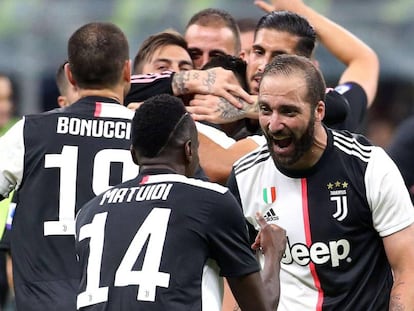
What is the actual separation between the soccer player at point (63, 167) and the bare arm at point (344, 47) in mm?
1890

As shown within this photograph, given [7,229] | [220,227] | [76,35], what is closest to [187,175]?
[220,227]

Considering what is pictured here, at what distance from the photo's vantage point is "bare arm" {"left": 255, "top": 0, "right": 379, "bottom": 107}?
8.38 meters

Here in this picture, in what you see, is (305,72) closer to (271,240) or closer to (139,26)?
(271,240)

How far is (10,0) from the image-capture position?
790 inches

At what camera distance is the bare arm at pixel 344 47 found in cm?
838

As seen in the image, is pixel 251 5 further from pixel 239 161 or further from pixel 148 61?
pixel 239 161

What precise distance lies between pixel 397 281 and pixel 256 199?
0.82 metres

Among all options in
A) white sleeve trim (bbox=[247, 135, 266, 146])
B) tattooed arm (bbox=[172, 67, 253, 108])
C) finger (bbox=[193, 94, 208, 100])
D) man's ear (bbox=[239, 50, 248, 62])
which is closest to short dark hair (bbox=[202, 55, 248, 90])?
man's ear (bbox=[239, 50, 248, 62])

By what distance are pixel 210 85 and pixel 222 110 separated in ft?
0.59

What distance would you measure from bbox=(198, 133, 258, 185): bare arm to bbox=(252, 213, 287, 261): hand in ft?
2.96

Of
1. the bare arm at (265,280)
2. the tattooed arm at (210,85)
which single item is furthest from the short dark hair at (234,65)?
the bare arm at (265,280)

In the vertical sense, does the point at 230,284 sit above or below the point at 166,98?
below

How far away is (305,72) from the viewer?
21.1 feet

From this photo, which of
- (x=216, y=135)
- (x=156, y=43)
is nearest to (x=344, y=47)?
(x=156, y=43)
